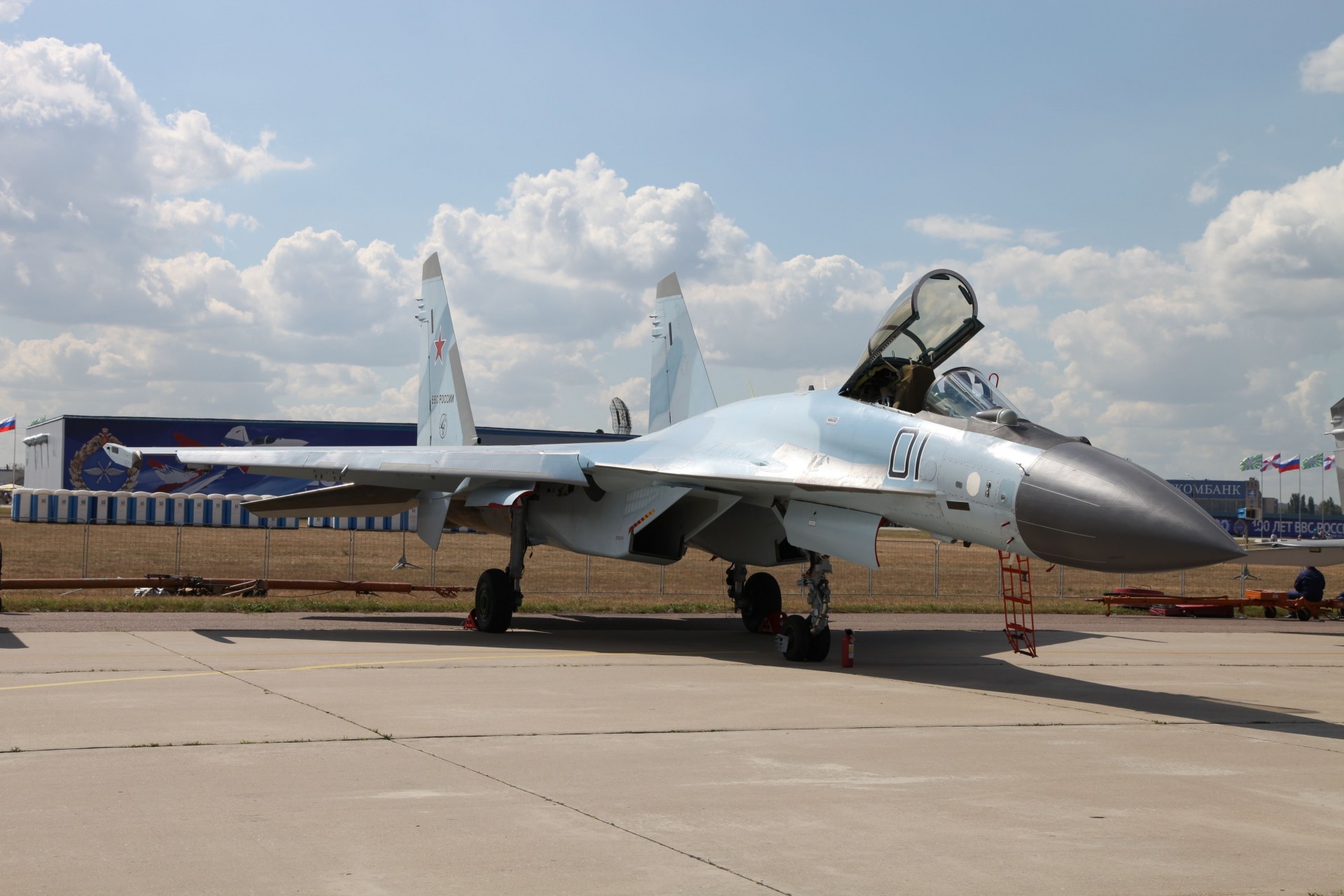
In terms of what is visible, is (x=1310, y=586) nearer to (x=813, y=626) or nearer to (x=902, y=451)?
(x=813, y=626)

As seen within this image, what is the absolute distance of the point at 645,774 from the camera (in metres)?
6.17

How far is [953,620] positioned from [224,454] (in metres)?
11.0

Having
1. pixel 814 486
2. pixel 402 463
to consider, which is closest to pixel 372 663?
pixel 402 463

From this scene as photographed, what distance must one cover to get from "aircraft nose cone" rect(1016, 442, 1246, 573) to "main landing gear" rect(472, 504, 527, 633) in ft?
23.1

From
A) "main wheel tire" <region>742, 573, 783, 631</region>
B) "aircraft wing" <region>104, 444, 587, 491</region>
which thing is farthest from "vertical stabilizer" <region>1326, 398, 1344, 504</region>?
"aircraft wing" <region>104, 444, 587, 491</region>

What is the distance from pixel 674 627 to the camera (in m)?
16.2

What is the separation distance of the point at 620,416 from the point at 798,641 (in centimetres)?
4990

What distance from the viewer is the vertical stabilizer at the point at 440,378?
18.7m

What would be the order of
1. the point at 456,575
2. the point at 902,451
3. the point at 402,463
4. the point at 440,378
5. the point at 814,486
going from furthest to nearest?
1. the point at 456,575
2. the point at 440,378
3. the point at 402,463
4. the point at 814,486
5. the point at 902,451

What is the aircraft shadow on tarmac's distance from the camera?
370 inches

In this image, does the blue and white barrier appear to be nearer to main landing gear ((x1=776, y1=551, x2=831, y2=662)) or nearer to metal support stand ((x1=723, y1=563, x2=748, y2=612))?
metal support stand ((x1=723, y1=563, x2=748, y2=612))

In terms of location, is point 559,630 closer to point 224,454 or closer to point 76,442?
point 224,454

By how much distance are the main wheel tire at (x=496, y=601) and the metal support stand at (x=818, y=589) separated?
4239 millimetres

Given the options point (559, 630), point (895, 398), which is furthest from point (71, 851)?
point (559, 630)
